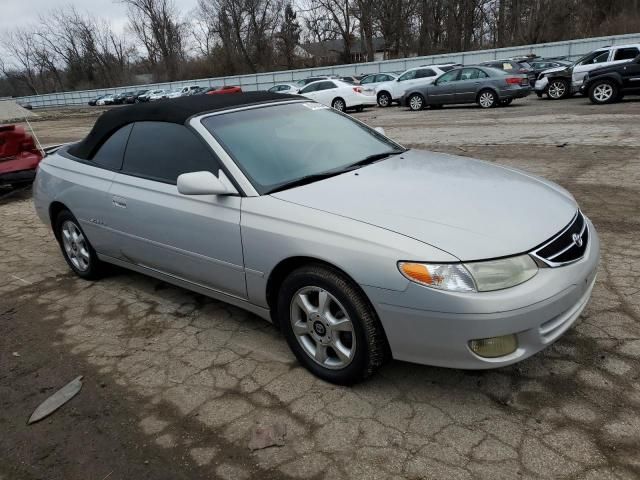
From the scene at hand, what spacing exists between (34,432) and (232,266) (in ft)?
4.55

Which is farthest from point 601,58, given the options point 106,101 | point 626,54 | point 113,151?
point 106,101

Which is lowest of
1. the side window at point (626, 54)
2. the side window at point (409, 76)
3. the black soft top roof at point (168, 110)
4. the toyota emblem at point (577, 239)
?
the side window at point (409, 76)

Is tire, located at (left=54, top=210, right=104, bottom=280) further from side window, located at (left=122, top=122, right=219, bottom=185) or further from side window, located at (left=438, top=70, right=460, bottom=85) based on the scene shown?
side window, located at (left=438, top=70, right=460, bottom=85)

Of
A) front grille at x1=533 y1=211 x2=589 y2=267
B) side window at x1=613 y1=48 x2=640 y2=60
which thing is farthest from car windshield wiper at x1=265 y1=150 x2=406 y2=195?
side window at x1=613 y1=48 x2=640 y2=60

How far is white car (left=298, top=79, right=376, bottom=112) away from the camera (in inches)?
806

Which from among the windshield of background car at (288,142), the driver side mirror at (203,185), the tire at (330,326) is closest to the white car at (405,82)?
the windshield of background car at (288,142)

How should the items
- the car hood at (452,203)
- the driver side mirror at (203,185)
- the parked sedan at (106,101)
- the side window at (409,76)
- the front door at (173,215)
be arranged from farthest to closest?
the parked sedan at (106,101), the side window at (409,76), the front door at (173,215), the driver side mirror at (203,185), the car hood at (452,203)

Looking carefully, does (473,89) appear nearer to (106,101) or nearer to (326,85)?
(326,85)

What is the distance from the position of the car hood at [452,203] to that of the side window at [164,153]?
71 centimetres

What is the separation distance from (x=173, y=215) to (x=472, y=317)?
2.06 metres

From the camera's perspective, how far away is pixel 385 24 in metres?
52.6

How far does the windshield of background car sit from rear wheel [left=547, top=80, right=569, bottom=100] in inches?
656

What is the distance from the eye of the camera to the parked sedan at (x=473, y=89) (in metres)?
17.1

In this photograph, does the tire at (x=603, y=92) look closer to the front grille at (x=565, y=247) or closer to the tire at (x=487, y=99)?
the tire at (x=487, y=99)
